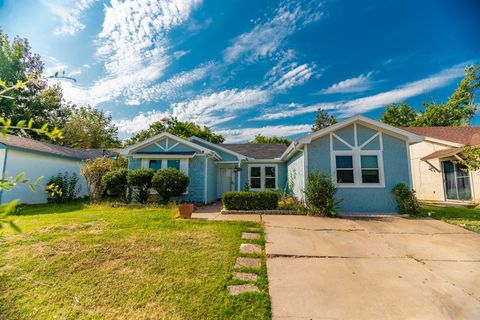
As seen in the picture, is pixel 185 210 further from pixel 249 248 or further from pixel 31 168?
pixel 31 168

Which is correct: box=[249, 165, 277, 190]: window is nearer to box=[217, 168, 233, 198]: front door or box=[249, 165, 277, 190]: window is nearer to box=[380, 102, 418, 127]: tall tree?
box=[217, 168, 233, 198]: front door

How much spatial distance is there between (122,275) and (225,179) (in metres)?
12.5

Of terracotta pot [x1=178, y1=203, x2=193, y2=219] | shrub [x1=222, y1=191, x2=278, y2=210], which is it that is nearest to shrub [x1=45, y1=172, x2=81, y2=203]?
terracotta pot [x1=178, y1=203, x2=193, y2=219]

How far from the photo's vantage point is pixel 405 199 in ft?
30.3

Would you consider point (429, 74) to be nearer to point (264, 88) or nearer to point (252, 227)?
point (264, 88)

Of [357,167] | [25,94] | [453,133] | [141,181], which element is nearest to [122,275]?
[141,181]

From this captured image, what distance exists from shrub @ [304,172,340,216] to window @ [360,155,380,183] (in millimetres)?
1935

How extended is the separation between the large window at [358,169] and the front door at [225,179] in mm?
8116

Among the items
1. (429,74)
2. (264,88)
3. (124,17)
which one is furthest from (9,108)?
(429,74)

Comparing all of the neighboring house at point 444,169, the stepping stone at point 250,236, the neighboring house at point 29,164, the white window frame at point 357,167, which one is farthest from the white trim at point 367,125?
the neighboring house at point 29,164

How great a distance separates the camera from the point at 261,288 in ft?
11.5

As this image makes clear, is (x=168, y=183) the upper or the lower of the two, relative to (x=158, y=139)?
lower

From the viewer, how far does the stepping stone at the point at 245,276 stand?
3774mm

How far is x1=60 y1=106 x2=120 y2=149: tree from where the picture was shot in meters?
28.9
